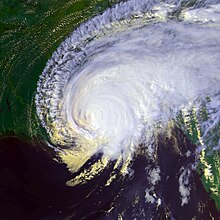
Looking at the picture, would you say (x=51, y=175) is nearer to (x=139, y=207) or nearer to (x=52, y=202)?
(x=52, y=202)

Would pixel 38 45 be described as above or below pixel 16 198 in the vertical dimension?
above

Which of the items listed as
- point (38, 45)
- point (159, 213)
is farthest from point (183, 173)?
point (38, 45)

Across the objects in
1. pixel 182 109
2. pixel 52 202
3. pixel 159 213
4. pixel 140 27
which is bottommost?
pixel 159 213

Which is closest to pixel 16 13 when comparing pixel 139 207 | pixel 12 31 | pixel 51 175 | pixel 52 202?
pixel 12 31

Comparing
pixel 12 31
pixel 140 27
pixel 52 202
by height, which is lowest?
pixel 52 202

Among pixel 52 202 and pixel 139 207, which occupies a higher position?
pixel 52 202

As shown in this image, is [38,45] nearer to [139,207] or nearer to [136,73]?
[136,73]
